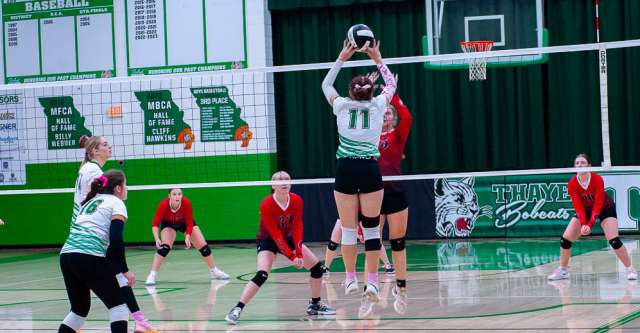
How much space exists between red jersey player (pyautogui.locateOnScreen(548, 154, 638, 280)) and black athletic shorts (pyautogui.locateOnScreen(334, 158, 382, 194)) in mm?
4107

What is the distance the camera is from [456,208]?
1867cm

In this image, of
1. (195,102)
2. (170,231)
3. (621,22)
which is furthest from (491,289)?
(195,102)

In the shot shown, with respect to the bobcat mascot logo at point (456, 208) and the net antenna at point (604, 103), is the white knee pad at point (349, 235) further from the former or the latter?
the bobcat mascot logo at point (456, 208)

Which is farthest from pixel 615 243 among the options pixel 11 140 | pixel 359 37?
pixel 11 140

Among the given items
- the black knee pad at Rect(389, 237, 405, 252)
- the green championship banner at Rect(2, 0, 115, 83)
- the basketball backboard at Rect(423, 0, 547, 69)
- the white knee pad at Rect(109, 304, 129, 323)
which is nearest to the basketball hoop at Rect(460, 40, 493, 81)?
the basketball backboard at Rect(423, 0, 547, 69)

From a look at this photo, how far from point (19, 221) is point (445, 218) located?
8654 mm

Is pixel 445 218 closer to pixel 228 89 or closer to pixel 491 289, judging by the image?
pixel 228 89

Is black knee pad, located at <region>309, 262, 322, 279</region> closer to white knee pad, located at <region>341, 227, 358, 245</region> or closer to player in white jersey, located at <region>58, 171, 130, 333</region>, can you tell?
white knee pad, located at <region>341, 227, 358, 245</region>

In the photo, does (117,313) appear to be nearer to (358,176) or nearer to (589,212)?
(358,176)

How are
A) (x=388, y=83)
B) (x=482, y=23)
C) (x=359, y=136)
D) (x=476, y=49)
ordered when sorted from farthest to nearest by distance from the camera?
(x=482, y=23) → (x=476, y=49) → (x=388, y=83) → (x=359, y=136)

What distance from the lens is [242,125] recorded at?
19859mm

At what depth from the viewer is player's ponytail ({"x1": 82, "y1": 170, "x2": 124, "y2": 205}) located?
7219 millimetres

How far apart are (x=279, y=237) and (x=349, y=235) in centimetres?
87

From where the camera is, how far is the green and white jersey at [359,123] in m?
8.18
